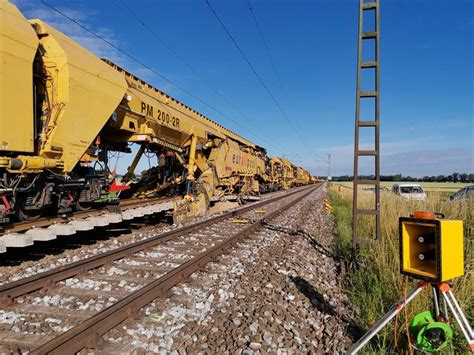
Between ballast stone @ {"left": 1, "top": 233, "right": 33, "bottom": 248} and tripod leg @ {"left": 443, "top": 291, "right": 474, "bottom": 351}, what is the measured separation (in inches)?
217

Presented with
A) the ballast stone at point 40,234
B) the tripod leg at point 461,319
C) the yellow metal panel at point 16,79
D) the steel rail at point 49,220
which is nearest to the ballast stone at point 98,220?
the steel rail at point 49,220

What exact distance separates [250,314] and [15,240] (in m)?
3.81

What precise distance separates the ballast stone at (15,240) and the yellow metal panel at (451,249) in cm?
550

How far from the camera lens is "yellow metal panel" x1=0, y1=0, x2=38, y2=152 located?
5168mm

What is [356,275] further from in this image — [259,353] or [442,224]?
[442,224]

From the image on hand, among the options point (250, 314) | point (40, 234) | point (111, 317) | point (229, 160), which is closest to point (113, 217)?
point (40, 234)

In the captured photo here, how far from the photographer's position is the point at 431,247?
2.45 m

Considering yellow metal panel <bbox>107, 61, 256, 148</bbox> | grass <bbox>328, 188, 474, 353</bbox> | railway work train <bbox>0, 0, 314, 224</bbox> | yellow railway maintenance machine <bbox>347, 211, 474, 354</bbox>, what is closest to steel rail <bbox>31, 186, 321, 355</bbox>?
yellow railway maintenance machine <bbox>347, 211, 474, 354</bbox>

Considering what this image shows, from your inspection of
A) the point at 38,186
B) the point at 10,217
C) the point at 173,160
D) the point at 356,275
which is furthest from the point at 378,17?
the point at 173,160

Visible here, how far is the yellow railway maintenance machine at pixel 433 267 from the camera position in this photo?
2.25 meters

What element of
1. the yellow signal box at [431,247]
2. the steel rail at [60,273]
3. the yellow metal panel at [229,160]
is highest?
the yellow metal panel at [229,160]

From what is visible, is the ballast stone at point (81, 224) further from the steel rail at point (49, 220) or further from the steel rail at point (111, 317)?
the steel rail at point (111, 317)

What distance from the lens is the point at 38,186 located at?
6.12 metres

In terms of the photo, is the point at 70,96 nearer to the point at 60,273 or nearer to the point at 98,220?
the point at 98,220
